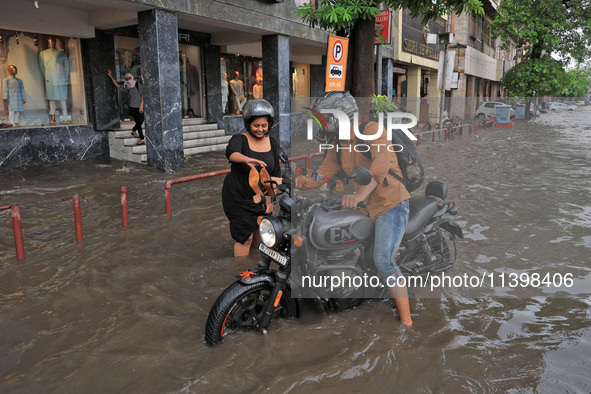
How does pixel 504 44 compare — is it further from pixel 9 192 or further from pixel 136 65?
pixel 9 192

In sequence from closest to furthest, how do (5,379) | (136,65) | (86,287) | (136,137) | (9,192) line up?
(5,379) < (86,287) < (9,192) < (136,137) < (136,65)

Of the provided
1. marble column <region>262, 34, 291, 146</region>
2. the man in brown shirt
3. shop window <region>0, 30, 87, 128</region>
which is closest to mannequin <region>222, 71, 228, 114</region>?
marble column <region>262, 34, 291, 146</region>

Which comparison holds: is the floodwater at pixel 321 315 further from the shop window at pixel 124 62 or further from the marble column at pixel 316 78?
the marble column at pixel 316 78

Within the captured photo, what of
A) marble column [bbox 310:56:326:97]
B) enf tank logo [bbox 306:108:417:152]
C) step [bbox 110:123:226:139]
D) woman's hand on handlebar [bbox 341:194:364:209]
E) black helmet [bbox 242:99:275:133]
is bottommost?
woman's hand on handlebar [bbox 341:194:364:209]

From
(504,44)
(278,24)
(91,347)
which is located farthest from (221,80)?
(504,44)

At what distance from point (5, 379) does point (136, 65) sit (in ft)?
40.9

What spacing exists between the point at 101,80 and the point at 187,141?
2.87m

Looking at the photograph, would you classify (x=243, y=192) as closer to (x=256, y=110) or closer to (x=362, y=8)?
(x=256, y=110)

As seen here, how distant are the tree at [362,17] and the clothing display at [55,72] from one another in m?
6.61

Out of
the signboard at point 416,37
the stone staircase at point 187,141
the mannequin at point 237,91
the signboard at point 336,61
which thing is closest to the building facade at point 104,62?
the stone staircase at point 187,141

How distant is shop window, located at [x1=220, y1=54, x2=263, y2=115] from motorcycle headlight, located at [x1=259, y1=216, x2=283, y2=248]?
14.2 metres

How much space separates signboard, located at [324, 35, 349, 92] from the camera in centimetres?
873

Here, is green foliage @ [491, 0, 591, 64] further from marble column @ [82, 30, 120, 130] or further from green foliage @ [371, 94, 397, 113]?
green foliage @ [371, 94, 397, 113]

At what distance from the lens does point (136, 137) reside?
12.5 m
